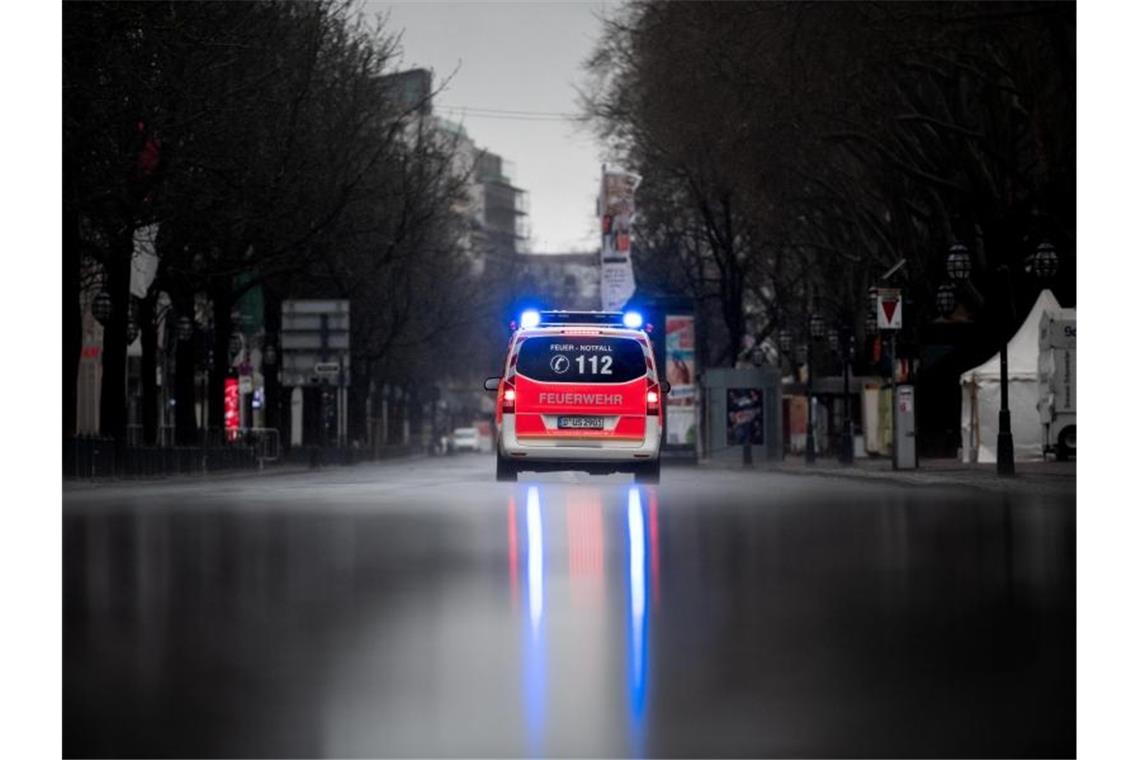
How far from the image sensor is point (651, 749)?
6984 millimetres

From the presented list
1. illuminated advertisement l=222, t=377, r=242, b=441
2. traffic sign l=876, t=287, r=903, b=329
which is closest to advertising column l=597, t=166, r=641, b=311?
illuminated advertisement l=222, t=377, r=242, b=441

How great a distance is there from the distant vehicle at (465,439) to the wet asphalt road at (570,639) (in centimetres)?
Answer: 7237

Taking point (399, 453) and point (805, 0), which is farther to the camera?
point (399, 453)

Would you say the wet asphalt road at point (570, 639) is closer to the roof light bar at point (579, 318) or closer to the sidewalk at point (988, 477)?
the roof light bar at point (579, 318)

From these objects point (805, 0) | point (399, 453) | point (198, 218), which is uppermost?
point (805, 0)

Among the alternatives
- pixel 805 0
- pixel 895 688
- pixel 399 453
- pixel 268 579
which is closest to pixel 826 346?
pixel 399 453

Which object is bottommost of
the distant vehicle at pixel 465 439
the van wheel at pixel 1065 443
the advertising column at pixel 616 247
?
the distant vehicle at pixel 465 439

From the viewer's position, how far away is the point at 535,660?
350 inches

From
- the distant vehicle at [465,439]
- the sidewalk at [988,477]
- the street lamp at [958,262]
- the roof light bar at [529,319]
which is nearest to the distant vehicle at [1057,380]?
the sidewalk at [988,477]

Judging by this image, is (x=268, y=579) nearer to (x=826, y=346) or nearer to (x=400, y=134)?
(x=400, y=134)

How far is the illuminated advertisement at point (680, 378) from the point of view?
5344 cm

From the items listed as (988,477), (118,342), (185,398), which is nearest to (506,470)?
(988,477)

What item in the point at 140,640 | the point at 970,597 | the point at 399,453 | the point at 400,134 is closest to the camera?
the point at 140,640
